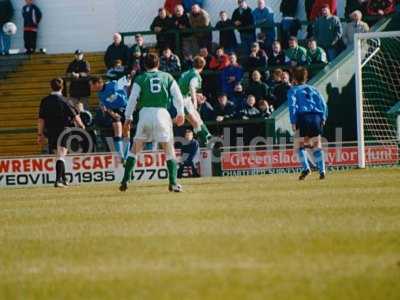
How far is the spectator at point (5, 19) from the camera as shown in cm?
3481

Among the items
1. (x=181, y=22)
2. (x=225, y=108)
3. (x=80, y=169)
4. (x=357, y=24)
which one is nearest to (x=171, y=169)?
(x=80, y=169)

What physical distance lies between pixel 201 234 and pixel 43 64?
23.7 metres

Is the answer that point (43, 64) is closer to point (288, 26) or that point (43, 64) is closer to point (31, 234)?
point (288, 26)

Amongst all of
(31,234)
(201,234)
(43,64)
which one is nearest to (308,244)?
(201,234)

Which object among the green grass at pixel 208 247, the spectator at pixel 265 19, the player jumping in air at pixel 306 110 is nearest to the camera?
the green grass at pixel 208 247

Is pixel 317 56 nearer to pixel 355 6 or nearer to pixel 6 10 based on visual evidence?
pixel 355 6

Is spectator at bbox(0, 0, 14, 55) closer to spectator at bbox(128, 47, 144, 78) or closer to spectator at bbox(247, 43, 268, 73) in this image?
spectator at bbox(128, 47, 144, 78)

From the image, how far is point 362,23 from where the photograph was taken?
89.4ft

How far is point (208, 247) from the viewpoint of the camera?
9.55 meters

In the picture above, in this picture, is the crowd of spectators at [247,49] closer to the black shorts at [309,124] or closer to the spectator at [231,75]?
the spectator at [231,75]

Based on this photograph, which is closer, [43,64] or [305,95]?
[305,95]

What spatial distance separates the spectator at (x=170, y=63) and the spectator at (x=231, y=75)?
4.03ft

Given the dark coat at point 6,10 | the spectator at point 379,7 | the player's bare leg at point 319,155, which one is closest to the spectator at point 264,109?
the spectator at point 379,7

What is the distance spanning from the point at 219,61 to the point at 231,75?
738 mm
